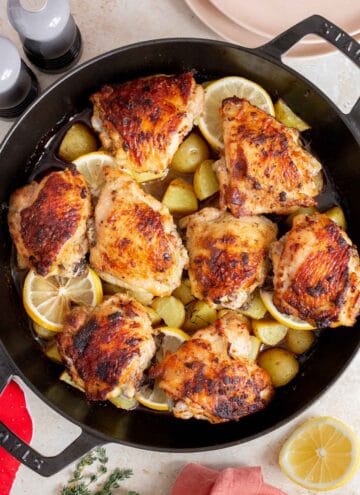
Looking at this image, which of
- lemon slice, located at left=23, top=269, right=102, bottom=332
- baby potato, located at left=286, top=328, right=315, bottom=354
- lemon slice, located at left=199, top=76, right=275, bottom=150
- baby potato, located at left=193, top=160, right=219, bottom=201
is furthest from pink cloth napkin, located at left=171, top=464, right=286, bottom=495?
lemon slice, located at left=199, top=76, right=275, bottom=150

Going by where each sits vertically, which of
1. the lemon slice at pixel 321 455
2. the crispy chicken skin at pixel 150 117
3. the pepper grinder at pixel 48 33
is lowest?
the lemon slice at pixel 321 455

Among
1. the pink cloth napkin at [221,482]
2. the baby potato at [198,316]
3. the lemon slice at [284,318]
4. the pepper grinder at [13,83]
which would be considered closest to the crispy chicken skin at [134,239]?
the baby potato at [198,316]

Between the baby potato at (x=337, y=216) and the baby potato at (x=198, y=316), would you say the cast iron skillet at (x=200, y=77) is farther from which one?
the baby potato at (x=198, y=316)

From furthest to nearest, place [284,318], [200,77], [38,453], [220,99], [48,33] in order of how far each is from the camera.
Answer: [200,77] < [220,99] < [284,318] < [48,33] < [38,453]

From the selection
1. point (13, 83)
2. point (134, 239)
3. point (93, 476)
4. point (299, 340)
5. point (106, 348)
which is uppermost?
point (13, 83)

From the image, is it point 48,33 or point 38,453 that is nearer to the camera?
point 38,453

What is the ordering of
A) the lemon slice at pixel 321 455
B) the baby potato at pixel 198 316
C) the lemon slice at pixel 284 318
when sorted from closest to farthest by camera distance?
the lemon slice at pixel 284 318 < the baby potato at pixel 198 316 < the lemon slice at pixel 321 455

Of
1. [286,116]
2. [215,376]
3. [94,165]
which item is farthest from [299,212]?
[94,165]

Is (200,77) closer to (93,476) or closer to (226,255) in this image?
(226,255)
